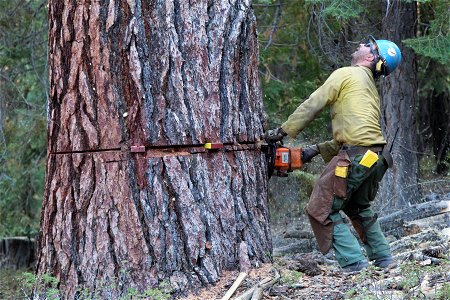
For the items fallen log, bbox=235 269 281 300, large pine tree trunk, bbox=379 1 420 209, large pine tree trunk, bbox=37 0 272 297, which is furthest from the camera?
large pine tree trunk, bbox=379 1 420 209

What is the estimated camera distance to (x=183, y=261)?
205 inches

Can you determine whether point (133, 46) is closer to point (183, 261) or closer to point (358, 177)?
point (183, 261)

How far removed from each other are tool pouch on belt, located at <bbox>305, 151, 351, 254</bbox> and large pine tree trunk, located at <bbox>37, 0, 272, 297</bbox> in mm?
1060

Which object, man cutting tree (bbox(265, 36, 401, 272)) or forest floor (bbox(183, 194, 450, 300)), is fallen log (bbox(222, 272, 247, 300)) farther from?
man cutting tree (bbox(265, 36, 401, 272))

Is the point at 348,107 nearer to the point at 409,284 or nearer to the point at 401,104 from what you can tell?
the point at 409,284

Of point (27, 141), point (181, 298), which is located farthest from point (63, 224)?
point (27, 141)

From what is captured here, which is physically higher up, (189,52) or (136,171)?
(189,52)

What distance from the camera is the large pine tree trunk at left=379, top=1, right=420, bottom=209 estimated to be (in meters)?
10.1

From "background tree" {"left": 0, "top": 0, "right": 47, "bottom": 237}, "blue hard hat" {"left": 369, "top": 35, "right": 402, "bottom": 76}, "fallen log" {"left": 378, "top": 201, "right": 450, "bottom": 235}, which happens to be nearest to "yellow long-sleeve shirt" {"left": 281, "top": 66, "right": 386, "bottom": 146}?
"blue hard hat" {"left": 369, "top": 35, "right": 402, "bottom": 76}

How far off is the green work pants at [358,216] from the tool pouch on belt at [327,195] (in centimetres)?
6

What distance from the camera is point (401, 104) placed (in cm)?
1045

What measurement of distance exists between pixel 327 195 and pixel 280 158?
54 cm

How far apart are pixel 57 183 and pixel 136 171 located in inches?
26.0

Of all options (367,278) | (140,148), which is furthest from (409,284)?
(140,148)
